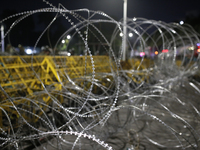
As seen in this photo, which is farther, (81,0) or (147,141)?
(81,0)

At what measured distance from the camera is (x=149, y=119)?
14.3 ft

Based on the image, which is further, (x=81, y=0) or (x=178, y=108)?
(x=178, y=108)

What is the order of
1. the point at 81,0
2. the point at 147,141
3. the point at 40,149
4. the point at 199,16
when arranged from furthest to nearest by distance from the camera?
the point at 199,16, the point at 81,0, the point at 147,141, the point at 40,149

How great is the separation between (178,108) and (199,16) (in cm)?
2624

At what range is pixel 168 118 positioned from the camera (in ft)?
14.4


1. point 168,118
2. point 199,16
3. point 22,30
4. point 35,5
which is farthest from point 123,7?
point 199,16

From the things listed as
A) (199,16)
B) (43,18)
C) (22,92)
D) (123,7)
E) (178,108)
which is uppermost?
(199,16)

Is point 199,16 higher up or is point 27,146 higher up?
point 199,16

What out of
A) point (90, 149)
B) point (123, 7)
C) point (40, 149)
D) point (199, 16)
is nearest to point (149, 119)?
point (90, 149)

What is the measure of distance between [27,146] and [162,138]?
2.17 m

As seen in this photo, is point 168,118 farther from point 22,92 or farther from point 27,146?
point 22,92

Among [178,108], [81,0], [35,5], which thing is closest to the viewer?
[81,0]

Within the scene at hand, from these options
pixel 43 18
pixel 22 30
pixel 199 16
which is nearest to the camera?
pixel 43 18

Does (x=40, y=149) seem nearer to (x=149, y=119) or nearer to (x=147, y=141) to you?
(x=147, y=141)
